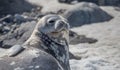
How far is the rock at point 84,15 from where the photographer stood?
10.7 m

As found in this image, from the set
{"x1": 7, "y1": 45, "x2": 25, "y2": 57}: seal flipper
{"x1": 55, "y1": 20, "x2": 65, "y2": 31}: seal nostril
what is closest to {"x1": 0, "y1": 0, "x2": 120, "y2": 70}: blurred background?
{"x1": 55, "y1": 20, "x2": 65, "y2": 31}: seal nostril

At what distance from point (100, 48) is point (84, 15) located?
10.0 feet

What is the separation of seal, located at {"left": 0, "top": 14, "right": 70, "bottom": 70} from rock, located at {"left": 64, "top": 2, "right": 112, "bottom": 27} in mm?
6165

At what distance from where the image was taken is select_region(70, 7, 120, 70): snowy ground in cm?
668

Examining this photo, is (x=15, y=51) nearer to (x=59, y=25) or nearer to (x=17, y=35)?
(x=59, y=25)

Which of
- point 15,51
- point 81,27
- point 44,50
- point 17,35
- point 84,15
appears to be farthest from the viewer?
point 84,15

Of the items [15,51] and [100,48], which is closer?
[15,51]

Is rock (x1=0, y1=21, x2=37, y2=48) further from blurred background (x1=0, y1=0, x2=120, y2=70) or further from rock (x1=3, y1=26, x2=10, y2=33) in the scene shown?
rock (x1=3, y1=26, x2=10, y2=33)

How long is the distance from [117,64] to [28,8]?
20.3 ft

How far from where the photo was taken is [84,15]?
35.8ft

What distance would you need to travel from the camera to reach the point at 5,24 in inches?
392

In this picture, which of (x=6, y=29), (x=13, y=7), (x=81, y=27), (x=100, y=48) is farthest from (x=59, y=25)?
(x=13, y=7)

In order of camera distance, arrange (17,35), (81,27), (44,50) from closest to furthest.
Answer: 1. (44,50)
2. (17,35)
3. (81,27)

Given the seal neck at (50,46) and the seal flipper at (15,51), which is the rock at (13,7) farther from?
the seal flipper at (15,51)
